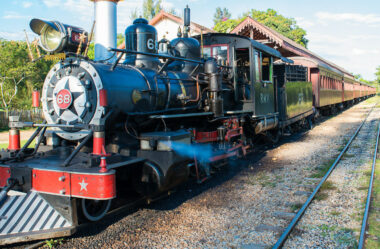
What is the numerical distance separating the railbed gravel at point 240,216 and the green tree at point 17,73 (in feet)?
48.0

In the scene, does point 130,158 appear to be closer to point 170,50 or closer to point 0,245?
point 0,245

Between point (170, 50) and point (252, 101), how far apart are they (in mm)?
2474

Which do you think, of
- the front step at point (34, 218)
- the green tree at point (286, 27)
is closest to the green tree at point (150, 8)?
the green tree at point (286, 27)

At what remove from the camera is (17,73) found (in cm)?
1812

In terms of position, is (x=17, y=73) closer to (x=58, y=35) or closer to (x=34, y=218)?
(x=58, y=35)

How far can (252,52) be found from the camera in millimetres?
7168

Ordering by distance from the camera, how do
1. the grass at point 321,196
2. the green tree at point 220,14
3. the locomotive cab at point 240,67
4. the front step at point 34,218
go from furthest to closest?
the green tree at point 220,14 < the locomotive cab at point 240,67 < the grass at point 321,196 < the front step at point 34,218

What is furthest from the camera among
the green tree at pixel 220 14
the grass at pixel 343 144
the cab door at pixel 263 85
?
the green tree at pixel 220 14

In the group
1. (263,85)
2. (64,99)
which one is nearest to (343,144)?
(263,85)

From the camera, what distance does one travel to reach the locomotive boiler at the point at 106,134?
137 inches

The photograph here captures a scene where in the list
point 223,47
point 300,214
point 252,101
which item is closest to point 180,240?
point 300,214

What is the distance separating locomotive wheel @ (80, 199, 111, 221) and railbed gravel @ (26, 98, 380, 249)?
0.16 meters

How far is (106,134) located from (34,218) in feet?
4.30

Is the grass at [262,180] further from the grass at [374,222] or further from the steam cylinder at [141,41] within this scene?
the steam cylinder at [141,41]
